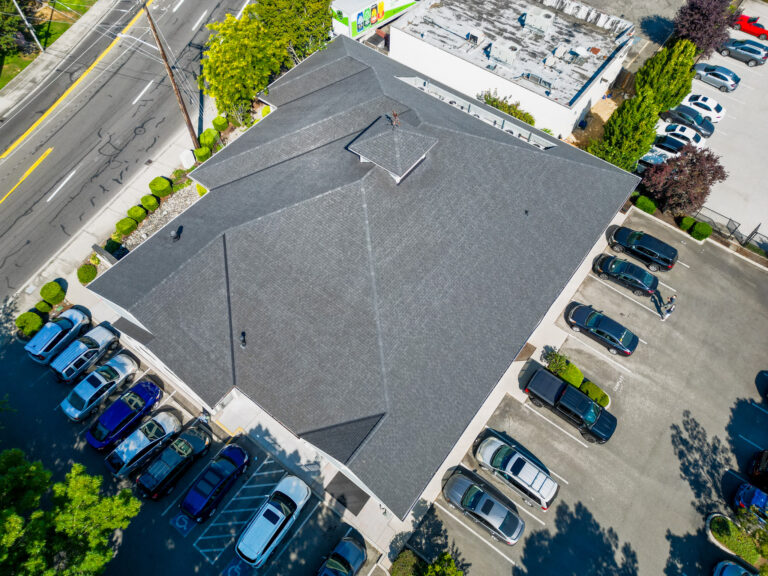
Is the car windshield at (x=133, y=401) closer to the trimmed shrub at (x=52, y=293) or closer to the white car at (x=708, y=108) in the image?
the trimmed shrub at (x=52, y=293)

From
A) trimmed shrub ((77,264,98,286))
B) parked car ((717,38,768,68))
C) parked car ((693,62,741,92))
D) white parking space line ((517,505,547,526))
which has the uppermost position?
parked car ((717,38,768,68))

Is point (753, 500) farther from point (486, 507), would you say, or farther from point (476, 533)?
point (476, 533)

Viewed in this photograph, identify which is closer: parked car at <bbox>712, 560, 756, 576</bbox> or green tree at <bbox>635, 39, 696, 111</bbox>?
parked car at <bbox>712, 560, 756, 576</bbox>

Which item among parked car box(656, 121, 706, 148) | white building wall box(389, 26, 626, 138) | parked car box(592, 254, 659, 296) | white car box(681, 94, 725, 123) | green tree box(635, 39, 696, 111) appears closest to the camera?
parked car box(592, 254, 659, 296)

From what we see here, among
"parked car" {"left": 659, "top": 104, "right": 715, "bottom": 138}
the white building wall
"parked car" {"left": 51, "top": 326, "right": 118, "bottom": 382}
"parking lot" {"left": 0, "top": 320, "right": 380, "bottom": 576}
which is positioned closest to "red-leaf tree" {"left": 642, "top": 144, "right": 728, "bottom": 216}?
the white building wall

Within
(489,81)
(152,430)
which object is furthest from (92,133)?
(489,81)

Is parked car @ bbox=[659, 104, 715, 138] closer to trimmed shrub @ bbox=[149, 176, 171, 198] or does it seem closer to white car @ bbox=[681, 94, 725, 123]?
white car @ bbox=[681, 94, 725, 123]
